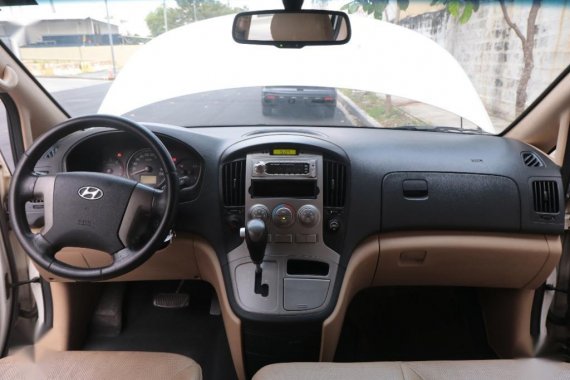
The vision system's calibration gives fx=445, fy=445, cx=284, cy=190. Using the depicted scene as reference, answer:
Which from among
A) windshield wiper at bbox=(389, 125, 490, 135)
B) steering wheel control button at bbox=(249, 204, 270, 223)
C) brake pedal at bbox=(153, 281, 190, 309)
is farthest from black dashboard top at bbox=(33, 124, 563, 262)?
brake pedal at bbox=(153, 281, 190, 309)

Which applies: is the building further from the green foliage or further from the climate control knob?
the green foliage

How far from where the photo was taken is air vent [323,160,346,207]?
214 cm

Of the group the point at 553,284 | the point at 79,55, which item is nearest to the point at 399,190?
the point at 553,284

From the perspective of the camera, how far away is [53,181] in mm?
1726

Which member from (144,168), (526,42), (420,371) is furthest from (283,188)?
(526,42)

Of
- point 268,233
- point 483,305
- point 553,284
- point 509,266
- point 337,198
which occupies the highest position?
point 337,198

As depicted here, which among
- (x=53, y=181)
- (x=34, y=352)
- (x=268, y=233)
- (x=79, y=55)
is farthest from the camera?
(x=79, y=55)

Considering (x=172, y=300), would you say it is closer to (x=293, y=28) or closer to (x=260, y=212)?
(x=260, y=212)

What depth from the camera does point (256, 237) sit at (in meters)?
1.88

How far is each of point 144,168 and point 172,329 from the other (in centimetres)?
119

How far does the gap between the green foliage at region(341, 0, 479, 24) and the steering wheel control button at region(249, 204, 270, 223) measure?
1345 mm

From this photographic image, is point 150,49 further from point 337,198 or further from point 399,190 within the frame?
point 399,190

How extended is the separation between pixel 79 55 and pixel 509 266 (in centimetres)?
293

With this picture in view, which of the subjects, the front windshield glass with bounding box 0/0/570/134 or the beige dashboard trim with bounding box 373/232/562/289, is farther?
the front windshield glass with bounding box 0/0/570/134
